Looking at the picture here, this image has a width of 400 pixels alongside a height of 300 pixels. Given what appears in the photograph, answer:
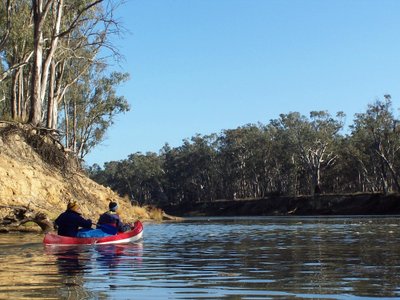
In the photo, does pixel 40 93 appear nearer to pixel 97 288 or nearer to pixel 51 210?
pixel 51 210

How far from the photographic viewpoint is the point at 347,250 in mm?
13227

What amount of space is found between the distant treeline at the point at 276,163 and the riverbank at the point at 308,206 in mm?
2030

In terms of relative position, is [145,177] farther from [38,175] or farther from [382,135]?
[38,175]

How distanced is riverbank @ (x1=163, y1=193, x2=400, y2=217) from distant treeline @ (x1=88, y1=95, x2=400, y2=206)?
203 cm

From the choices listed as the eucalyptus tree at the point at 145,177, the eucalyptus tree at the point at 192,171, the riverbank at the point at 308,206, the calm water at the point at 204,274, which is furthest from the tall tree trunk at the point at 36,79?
the eucalyptus tree at the point at 145,177

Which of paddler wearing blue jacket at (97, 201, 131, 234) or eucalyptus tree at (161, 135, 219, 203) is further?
eucalyptus tree at (161, 135, 219, 203)

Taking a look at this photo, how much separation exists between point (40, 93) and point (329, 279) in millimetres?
→ 23470

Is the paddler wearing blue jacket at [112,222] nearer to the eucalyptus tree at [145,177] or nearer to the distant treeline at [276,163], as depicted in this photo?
the distant treeline at [276,163]

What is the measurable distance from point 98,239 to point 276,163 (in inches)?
3334

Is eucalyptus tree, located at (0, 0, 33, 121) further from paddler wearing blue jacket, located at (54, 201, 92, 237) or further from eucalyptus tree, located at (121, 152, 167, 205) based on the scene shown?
eucalyptus tree, located at (121, 152, 167, 205)

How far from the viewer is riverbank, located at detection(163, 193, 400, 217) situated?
7119cm

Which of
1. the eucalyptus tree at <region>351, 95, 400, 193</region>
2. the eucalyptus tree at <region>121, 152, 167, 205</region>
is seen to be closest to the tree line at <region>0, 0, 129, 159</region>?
the eucalyptus tree at <region>351, 95, 400, 193</region>

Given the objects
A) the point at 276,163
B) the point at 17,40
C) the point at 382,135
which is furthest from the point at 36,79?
the point at 276,163

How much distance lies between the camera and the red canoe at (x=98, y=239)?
15.3m
